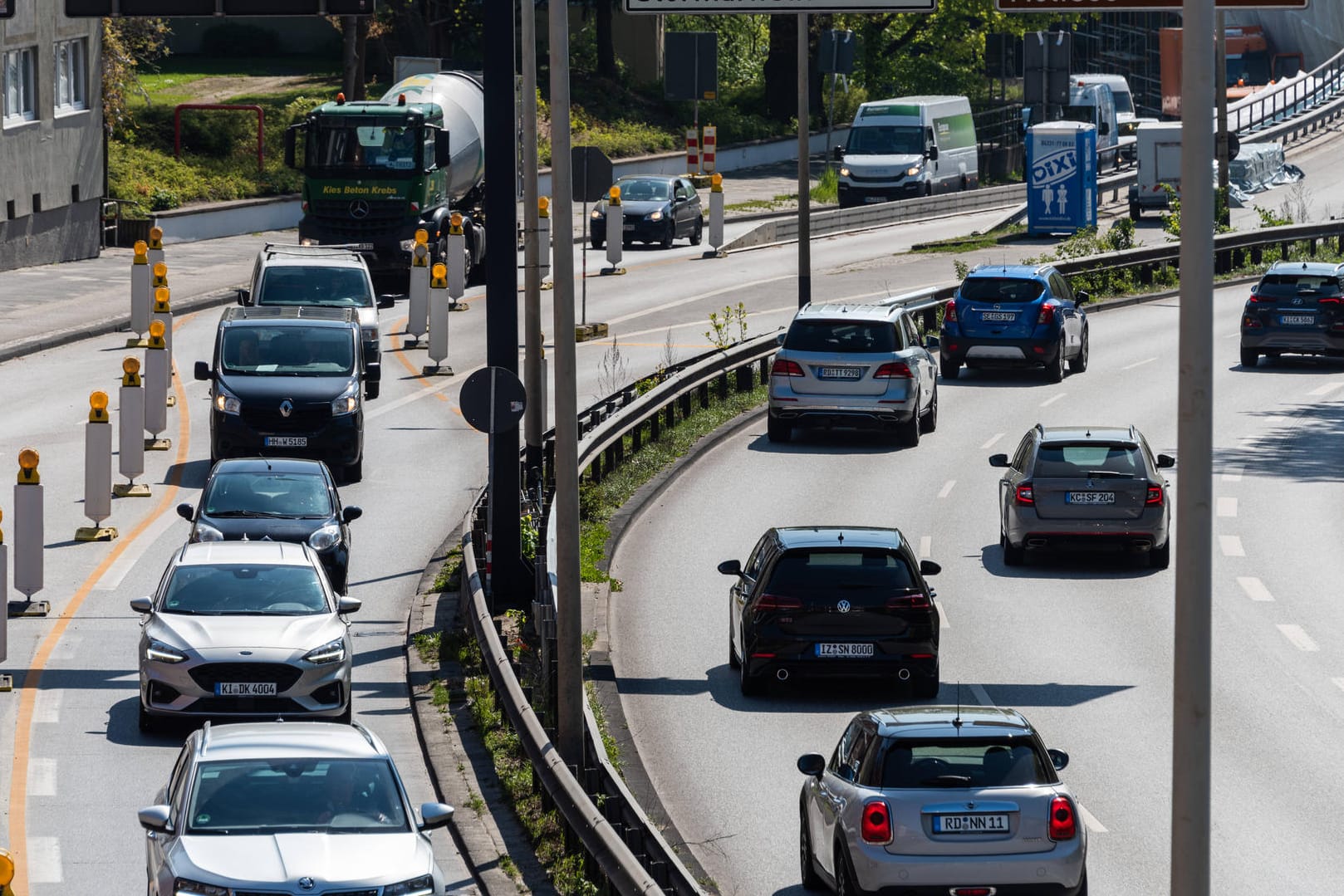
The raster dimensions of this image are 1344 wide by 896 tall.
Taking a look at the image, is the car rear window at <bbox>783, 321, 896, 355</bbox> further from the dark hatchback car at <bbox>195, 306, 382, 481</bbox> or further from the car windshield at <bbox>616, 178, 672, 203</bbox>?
the car windshield at <bbox>616, 178, 672, 203</bbox>

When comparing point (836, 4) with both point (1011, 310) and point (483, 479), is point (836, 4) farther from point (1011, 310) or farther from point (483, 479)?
point (1011, 310)

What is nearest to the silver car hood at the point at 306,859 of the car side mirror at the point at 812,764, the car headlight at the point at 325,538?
the car side mirror at the point at 812,764

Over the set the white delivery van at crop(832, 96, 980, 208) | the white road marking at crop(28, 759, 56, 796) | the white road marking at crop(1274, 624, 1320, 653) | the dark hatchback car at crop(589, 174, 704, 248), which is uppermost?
the white delivery van at crop(832, 96, 980, 208)

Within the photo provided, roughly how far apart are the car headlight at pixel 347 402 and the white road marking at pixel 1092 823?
1415 cm

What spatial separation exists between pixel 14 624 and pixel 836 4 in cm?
925

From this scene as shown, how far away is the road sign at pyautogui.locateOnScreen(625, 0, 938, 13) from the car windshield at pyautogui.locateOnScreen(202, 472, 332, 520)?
22.0 ft

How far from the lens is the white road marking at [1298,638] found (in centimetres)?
2075

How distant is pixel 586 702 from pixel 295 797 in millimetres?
5841

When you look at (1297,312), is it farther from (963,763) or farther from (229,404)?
(963,763)

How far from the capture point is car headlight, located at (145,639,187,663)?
55.9 ft

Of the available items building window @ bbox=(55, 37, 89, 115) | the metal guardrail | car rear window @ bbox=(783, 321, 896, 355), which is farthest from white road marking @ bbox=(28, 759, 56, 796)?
building window @ bbox=(55, 37, 89, 115)

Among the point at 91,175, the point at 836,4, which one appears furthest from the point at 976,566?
the point at 91,175

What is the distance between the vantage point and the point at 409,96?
4459 centimetres

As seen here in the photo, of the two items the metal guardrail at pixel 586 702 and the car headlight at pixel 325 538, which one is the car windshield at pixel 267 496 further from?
the metal guardrail at pixel 586 702
